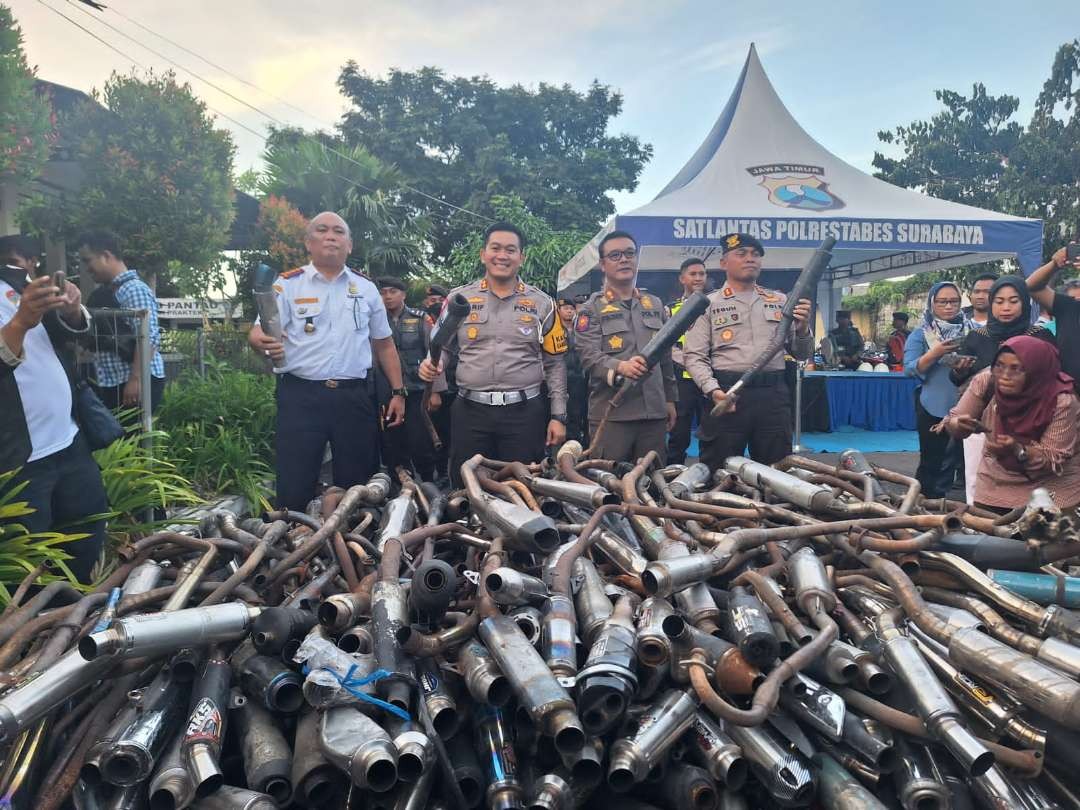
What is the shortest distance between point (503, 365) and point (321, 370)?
3.33 ft

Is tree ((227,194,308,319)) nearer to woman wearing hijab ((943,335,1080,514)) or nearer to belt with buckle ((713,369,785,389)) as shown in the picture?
belt with buckle ((713,369,785,389))

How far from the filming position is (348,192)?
1942 cm

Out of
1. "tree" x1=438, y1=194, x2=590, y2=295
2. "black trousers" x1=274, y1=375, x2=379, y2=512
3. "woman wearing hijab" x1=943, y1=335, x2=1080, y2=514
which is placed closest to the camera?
"woman wearing hijab" x1=943, y1=335, x2=1080, y2=514

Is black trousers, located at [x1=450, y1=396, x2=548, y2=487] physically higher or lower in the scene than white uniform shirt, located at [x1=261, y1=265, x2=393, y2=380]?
lower

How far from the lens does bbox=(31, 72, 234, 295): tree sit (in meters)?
9.98

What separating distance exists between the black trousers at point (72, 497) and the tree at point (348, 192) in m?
16.7

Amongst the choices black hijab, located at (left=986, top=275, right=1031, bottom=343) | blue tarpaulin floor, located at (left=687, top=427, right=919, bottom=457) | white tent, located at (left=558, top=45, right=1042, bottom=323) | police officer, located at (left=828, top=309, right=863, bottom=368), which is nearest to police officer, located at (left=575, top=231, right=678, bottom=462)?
black hijab, located at (left=986, top=275, right=1031, bottom=343)

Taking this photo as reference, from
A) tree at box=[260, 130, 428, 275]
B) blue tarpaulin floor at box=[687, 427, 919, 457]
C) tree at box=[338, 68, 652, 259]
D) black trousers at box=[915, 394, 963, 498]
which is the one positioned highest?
tree at box=[338, 68, 652, 259]

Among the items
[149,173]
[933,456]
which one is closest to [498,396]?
[933,456]

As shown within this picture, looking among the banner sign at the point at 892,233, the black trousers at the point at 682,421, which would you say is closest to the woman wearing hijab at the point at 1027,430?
the black trousers at the point at 682,421

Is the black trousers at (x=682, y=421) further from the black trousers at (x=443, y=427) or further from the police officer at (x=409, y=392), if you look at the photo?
the police officer at (x=409, y=392)

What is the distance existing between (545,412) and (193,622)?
9.73 feet

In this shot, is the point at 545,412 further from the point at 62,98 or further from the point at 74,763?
the point at 62,98

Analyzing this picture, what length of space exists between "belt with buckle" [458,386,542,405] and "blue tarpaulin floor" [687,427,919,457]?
5271 mm
